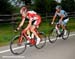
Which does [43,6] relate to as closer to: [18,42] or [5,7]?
[5,7]

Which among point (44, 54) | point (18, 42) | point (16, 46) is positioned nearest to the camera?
point (16, 46)

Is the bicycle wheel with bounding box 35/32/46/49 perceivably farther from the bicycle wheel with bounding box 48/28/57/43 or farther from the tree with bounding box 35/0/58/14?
the tree with bounding box 35/0/58/14

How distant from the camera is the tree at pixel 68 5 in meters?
42.4

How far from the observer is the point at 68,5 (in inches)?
1682

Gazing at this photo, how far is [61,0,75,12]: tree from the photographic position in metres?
42.4

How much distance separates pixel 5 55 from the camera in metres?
11.7

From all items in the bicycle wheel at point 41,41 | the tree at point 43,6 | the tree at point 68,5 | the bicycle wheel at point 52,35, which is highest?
the bicycle wheel at point 41,41

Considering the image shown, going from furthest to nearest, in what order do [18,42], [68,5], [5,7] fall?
[68,5], [5,7], [18,42]

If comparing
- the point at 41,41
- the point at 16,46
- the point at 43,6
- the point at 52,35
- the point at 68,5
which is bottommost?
the point at 68,5

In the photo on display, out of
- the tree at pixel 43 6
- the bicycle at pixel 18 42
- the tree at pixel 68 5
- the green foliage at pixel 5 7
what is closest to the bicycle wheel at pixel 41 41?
the bicycle at pixel 18 42

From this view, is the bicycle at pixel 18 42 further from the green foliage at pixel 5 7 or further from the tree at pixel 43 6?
the tree at pixel 43 6

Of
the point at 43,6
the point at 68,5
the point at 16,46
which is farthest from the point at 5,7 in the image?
the point at 16,46

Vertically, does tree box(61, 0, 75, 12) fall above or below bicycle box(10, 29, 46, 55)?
below

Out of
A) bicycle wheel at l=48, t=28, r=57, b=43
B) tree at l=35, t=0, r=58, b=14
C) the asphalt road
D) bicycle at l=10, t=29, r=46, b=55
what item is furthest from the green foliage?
bicycle at l=10, t=29, r=46, b=55
